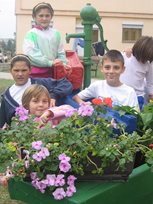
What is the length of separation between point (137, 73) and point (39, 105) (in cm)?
A: 133

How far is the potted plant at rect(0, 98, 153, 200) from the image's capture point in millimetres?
1869

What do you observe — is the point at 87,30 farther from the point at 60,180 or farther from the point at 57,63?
the point at 60,180

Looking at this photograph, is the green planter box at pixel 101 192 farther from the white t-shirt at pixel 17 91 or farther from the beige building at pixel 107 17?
the beige building at pixel 107 17

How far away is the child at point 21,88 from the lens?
348 cm

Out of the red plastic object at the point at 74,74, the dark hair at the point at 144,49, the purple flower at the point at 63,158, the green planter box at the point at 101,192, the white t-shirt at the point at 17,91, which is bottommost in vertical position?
the green planter box at the point at 101,192

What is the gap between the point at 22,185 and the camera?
2000 millimetres

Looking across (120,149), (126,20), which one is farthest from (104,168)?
(126,20)

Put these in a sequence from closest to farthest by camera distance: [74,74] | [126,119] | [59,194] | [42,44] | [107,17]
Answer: [59,194]
[126,119]
[74,74]
[42,44]
[107,17]

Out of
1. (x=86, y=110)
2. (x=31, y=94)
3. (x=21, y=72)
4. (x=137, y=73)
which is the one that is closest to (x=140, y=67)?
(x=137, y=73)

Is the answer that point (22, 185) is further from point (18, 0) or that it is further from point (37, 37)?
point (18, 0)

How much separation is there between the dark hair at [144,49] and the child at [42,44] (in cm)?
64

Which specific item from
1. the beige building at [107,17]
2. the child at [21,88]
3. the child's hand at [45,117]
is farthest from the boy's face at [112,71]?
the beige building at [107,17]

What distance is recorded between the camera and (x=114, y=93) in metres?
3.21

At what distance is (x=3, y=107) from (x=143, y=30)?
25.3 metres
